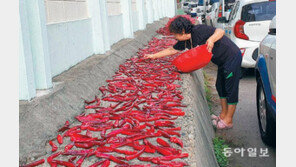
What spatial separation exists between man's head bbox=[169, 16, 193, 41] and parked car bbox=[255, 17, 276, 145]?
4.05 feet

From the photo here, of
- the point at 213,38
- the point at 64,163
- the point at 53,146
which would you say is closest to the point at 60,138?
the point at 53,146

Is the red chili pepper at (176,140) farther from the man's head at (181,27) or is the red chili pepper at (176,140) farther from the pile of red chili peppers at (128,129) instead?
the man's head at (181,27)

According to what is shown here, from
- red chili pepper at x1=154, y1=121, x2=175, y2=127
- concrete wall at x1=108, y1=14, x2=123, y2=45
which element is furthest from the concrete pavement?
concrete wall at x1=108, y1=14, x2=123, y2=45

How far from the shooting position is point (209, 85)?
10.1m

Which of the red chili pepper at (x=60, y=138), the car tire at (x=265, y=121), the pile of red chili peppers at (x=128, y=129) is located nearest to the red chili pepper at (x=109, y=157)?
the pile of red chili peppers at (x=128, y=129)

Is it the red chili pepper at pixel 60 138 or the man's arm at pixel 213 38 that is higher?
the man's arm at pixel 213 38

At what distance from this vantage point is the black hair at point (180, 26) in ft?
19.0

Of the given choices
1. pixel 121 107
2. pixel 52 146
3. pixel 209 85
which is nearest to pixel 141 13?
pixel 209 85

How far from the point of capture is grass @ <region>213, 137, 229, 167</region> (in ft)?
17.3

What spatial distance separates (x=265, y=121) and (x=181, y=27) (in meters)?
2.06

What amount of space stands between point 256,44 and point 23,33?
650cm

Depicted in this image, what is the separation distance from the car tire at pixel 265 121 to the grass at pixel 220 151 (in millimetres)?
654

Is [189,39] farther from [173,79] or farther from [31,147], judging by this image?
[31,147]

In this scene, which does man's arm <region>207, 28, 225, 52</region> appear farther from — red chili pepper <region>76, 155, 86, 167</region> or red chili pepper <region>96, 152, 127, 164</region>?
red chili pepper <region>76, 155, 86, 167</region>
